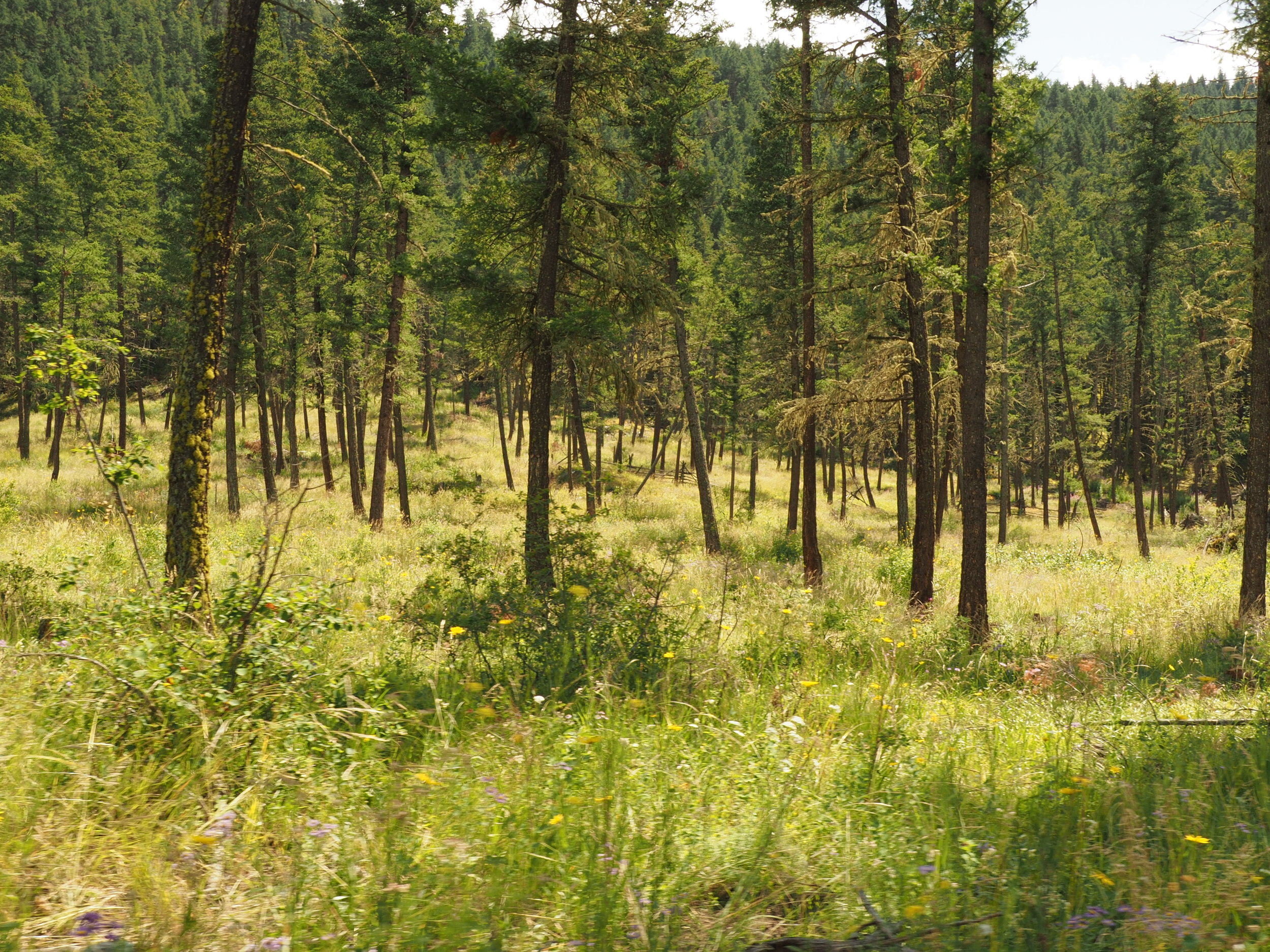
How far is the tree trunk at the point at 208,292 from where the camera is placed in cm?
679

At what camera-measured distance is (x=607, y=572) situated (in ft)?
22.5

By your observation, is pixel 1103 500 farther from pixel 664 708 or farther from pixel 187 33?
pixel 187 33

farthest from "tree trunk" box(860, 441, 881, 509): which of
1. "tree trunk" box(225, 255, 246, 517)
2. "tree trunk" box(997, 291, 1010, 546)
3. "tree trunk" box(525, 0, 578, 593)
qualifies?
"tree trunk" box(225, 255, 246, 517)

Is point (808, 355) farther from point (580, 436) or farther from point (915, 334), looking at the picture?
point (580, 436)

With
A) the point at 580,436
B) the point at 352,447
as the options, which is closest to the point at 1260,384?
the point at 580,436

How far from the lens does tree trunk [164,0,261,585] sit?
22.3ft

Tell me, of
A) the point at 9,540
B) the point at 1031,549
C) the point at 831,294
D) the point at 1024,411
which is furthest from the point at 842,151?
the point at 9,540

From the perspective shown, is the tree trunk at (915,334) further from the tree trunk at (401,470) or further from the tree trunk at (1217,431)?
the tree trunk at (1217,431)

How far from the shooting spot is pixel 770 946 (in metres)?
2.21

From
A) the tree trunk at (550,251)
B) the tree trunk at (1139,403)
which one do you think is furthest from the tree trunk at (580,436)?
the tree trunk at (1139,403)

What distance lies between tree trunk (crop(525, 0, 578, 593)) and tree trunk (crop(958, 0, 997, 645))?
607cm

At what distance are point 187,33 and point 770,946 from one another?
15059cm

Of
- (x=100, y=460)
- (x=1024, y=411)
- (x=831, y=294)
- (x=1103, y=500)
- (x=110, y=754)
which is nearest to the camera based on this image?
(x=110, y=754)

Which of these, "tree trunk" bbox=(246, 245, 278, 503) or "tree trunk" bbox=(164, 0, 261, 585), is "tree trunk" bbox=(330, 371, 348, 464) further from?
"tree trunk" bbox=(164, 0, 261, 585)
